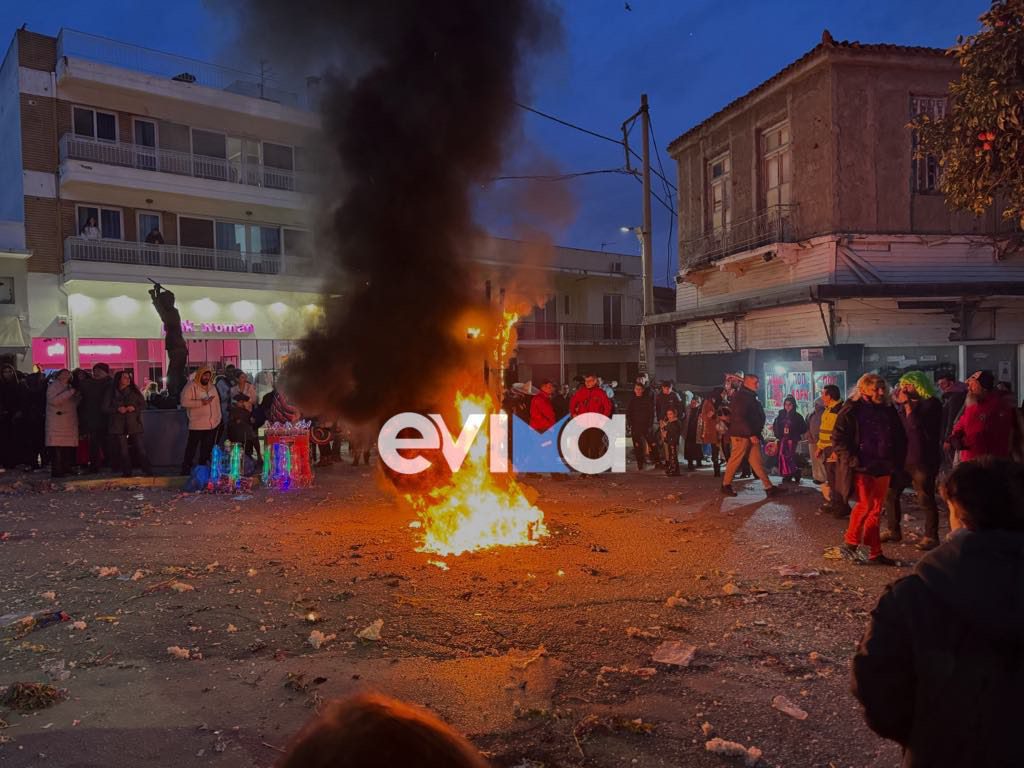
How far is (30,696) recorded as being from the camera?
13.3ft

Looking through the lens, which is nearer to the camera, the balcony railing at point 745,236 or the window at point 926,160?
the window at point 926,160

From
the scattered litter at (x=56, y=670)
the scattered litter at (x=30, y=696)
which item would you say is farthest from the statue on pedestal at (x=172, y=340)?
the scattered litter at (x=30, y=696)

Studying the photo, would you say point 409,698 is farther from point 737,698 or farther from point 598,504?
point 598,504

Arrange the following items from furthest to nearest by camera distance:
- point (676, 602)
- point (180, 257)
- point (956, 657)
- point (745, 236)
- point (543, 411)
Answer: point (180, 257) < point (745, 236) < point (543, 411) < point (676, 602) < point (956, 657)

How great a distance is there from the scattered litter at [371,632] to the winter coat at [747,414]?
647cm

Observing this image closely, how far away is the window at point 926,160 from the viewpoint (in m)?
15.0

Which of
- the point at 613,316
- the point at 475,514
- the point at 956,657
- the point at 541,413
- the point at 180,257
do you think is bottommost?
the point at 475,514

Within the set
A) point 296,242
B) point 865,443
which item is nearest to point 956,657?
point 865,443

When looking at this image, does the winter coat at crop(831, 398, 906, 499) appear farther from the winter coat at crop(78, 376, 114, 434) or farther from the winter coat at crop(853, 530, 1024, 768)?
the winter coat at crop(78, 376, 114, 434)

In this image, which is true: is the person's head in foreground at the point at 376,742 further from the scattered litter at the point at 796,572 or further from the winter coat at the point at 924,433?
the winter coat at the point at 924,433

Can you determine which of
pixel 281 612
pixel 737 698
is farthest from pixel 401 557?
pixel 737 698

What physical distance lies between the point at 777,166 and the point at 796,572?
501 inches

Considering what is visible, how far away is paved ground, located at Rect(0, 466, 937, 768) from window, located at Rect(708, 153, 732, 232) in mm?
11445

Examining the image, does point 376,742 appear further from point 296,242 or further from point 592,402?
point 296,242
